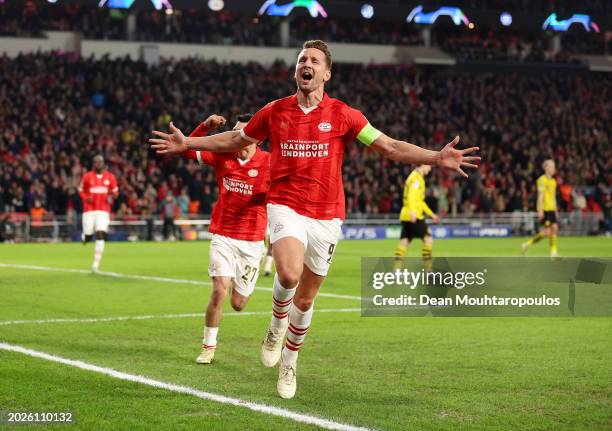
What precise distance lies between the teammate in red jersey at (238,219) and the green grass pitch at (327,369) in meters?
0.82

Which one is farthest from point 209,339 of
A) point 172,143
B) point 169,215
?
point 169,215

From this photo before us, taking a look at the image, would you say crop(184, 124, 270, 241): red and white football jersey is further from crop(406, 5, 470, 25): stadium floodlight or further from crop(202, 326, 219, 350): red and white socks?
crop(406, 5, 470, 25): stadium floodlight

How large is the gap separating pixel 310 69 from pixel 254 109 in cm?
3900

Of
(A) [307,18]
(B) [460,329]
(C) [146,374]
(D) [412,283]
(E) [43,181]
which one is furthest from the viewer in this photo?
(A) [307,18]

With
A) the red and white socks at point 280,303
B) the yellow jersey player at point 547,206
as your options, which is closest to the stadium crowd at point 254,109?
the yellow jersey player at point 547,206

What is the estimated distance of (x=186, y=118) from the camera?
43.9m

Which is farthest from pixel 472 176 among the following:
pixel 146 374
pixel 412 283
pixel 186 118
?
pixel 146 374

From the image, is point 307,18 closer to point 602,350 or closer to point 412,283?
point 412,283

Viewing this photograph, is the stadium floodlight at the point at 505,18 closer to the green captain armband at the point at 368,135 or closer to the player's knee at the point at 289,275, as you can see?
the green captain armband at the point at 368,135

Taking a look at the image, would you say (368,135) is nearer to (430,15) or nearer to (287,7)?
(287,7)

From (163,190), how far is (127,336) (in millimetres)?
27429

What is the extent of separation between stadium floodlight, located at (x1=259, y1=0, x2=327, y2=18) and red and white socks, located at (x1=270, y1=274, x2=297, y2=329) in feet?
154

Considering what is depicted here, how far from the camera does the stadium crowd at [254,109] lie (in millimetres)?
38688

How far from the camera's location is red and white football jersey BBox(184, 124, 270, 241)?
1096 cm
